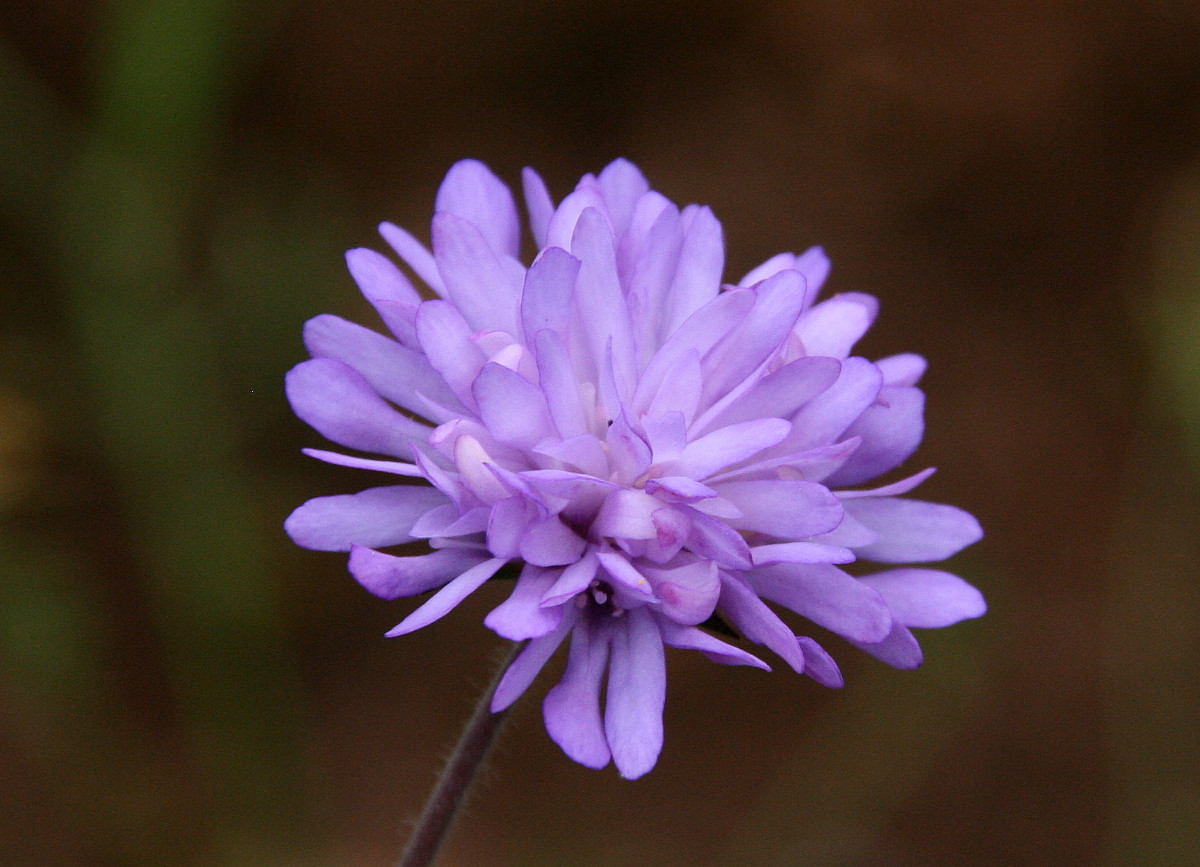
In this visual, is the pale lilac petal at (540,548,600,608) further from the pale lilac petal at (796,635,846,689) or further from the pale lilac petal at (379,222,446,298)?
the pale lilac petal at (379,222,446,298)

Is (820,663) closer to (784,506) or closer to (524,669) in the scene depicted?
(784,506)

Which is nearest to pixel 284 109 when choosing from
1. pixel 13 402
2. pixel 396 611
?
pixel 13 402

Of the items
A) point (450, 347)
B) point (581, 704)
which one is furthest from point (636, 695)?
point (450, 347)

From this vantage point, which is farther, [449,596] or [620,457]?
[620,457]

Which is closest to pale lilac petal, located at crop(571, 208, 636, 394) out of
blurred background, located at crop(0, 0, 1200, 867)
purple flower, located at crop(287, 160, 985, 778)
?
purple flower, located at crop(287, 160, 985, 778)

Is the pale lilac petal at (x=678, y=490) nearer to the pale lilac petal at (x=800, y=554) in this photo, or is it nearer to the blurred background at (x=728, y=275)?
the pale lilac petal at (x=800, y=554)

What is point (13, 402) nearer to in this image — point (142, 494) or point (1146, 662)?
point (142, 494)

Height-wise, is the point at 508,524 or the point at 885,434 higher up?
the point at 885,434
